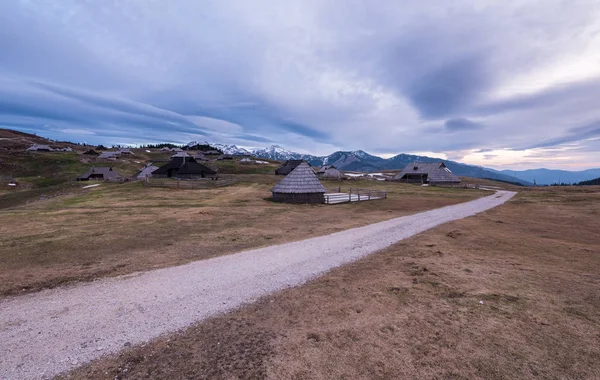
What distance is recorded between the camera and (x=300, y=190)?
34469 mm

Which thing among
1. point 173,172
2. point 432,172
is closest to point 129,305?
point 173,172

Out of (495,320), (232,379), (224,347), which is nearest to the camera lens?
(232,379)

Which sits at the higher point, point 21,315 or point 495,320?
point 495,320

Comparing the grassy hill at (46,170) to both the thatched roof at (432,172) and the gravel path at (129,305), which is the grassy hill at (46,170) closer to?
the gravel path at (129,305)

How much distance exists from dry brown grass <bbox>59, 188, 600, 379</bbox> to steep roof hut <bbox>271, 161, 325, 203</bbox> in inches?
884

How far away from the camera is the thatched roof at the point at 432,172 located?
73.2 metres

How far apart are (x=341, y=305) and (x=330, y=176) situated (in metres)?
81.5

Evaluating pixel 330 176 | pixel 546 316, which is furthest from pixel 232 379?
pixel 330 176

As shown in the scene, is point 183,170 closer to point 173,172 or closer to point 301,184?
point 173,172

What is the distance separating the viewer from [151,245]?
594 inches

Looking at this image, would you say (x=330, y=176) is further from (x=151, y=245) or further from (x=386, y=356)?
(x=386, y=356)

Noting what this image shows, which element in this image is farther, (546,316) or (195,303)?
(195,303)

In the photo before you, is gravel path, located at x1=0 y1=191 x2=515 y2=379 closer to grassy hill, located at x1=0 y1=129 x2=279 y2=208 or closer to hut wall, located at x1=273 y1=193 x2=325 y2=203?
hut wall, located at x1=273 y1=193 x2=325 y2=203

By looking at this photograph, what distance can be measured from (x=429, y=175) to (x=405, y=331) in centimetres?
7531
